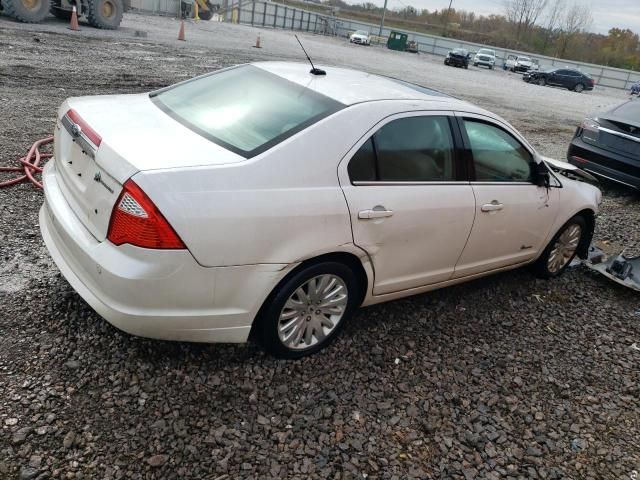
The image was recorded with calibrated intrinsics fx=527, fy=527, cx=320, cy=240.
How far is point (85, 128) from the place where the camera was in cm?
283

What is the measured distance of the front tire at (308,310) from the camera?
285 cm

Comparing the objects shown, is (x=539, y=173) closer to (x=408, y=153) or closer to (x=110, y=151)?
(x=408, y=153)

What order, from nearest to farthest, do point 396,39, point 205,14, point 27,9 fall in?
1. point 27,9
2. point 205,14
3. point 396,39

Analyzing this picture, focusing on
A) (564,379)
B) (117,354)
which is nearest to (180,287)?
(117,354)

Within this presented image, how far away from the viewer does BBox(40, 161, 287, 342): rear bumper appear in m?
2.43

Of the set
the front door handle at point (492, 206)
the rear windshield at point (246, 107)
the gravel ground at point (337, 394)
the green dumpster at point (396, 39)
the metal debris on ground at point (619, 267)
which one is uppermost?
the green dumpster at point (396, 39)

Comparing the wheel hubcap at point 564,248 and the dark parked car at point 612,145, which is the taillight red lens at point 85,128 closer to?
the wheel hubcap at point 564,248

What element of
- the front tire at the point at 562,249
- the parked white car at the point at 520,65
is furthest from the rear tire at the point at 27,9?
the parked white car at the point at 520,65

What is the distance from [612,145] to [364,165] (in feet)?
20.6

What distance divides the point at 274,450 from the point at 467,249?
194cm

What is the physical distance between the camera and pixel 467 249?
3674 millimetres

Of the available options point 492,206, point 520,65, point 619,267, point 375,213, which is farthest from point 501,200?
point 520,65

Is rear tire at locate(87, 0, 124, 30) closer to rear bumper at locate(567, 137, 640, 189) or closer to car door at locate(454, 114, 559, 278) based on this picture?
rear bumper at locate(567, 137, 640, 189)

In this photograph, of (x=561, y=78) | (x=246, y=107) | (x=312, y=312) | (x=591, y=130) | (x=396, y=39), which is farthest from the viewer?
(x=396, y=39)
